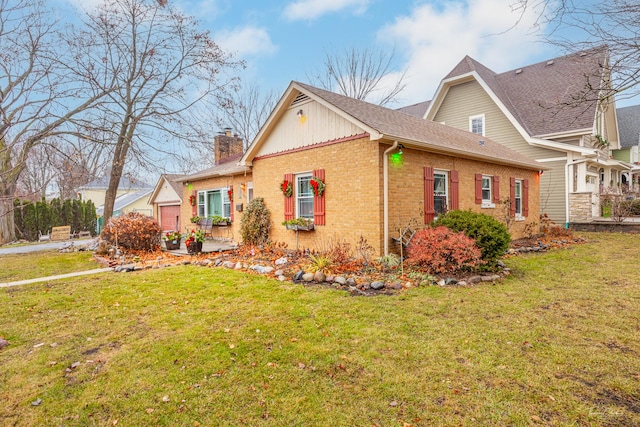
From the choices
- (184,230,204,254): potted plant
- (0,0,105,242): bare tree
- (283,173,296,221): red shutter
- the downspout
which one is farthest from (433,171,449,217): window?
(0,0,105,242): bare tree

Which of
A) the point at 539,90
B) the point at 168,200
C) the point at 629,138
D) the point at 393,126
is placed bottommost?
the point at 168,200

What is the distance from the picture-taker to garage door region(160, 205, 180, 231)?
688 inches

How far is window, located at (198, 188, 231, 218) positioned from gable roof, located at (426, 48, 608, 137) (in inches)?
498

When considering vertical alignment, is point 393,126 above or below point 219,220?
above

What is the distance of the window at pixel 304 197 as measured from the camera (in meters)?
9.88

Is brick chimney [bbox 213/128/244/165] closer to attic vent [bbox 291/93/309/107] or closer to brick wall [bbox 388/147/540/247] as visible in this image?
attic vent [bbox 291/93/309/107]

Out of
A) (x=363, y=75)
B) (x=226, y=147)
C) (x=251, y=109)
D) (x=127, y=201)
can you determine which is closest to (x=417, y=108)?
(x=363, y=75)

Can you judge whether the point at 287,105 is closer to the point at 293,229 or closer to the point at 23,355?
the point at 293,229

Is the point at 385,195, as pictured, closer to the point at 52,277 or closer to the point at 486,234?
the point at 486,234

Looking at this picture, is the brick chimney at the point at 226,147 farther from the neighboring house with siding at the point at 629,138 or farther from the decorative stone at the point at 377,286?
the neighboring house with siding at the point at 629,138

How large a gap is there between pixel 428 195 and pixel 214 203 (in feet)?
31.4

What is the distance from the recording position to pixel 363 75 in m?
23.1

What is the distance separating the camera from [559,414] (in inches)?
99.6

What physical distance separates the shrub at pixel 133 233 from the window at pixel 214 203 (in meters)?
3.12
